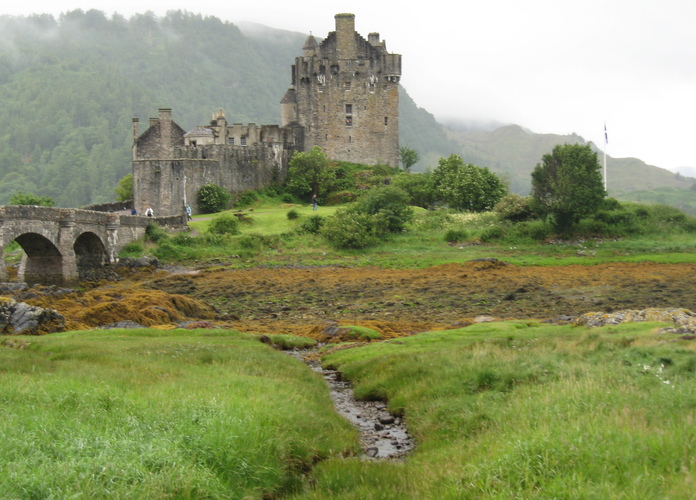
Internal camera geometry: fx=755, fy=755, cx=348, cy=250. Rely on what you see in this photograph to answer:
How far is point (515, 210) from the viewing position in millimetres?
68875

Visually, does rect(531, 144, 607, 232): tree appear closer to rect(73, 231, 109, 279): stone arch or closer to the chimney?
the chimney

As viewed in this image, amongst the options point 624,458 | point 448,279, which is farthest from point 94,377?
point 448,279

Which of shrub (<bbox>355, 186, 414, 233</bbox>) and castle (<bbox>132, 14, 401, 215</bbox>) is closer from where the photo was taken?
shrub (<bbox>355, 186, 414, 233</bbox>)

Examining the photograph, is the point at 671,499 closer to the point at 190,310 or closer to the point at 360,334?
the point at 360,334

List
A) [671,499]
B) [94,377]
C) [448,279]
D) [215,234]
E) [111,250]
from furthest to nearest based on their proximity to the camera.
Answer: [215,234]
[111,250]
[448,279]
[94,377]
[671,499]

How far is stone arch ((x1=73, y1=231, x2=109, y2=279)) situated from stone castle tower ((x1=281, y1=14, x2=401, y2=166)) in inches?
1600

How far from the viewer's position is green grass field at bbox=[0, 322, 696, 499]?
9.77 metres

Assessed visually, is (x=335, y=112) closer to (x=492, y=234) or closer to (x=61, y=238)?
(x=492, y=234)

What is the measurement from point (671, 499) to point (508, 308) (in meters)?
30.5

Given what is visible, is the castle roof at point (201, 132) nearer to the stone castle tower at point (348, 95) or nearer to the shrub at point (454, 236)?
the stone castle tower at point (348, 95)

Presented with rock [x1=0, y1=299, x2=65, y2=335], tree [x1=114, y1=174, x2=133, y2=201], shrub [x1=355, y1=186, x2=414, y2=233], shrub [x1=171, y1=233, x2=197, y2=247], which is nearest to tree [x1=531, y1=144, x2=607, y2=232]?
shrub [x1=355, y1=186, x2=414, y2=233]

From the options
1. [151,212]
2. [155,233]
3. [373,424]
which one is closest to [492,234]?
[155,233]

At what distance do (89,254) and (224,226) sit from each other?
1254cm

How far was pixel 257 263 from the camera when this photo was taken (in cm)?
5722
